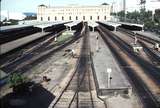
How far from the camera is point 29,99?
22.3 meters

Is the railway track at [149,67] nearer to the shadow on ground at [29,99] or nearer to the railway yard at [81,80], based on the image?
the railway yard at [81,80]

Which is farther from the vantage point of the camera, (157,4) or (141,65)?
(157,4)

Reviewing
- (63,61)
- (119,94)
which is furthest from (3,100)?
(63,61)

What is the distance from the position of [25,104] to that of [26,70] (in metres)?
12.3

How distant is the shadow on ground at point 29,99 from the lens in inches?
819

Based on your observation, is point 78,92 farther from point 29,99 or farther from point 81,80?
point 81,80

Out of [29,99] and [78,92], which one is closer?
[29,99]

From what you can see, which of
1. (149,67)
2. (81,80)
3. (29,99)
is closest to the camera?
(29,99)

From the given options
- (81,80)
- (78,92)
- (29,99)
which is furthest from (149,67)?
(29,99)

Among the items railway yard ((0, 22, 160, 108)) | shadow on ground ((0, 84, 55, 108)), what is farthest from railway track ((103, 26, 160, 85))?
shadow on ground ((0, 84, 55, 108))

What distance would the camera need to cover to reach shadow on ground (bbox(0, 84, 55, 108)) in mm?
20797

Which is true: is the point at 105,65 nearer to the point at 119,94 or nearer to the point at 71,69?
the point at 71,69

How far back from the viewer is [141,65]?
118ft

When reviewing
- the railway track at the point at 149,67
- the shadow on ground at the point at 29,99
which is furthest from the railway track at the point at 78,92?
the railway track at the point at 149,67
